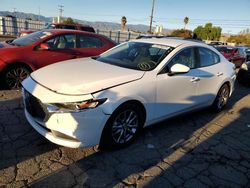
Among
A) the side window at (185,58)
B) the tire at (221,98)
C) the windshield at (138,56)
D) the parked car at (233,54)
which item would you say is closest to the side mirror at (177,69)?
the side window at (185,58)

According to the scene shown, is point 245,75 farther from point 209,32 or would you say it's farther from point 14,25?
point 209,32

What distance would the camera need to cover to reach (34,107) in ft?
11.1

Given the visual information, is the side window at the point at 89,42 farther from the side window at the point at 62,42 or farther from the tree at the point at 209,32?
the tree at the point at 209,32

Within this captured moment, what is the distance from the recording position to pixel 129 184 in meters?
2.98

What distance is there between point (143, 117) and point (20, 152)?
5.93ft

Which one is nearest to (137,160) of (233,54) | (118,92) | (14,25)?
(118,92)

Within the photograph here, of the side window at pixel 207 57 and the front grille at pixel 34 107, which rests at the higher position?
the side window at pixel 207 57

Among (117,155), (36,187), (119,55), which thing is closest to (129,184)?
(117,155)

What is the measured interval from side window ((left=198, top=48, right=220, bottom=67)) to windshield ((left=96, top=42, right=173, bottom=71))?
3.24 ft

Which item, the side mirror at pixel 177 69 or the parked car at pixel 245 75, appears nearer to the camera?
the side mirror at pixel 177 69

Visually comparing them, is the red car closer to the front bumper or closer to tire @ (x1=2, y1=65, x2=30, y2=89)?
tire @ (x1=2, y1=65, x2=30, y2=89)

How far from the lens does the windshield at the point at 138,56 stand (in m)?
4.09

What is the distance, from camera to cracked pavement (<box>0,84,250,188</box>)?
3.01m

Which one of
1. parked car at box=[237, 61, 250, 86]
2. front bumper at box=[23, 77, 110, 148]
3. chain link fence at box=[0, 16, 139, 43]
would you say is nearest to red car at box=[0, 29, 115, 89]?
front bumper at box=[23, 77, 110, 148]
